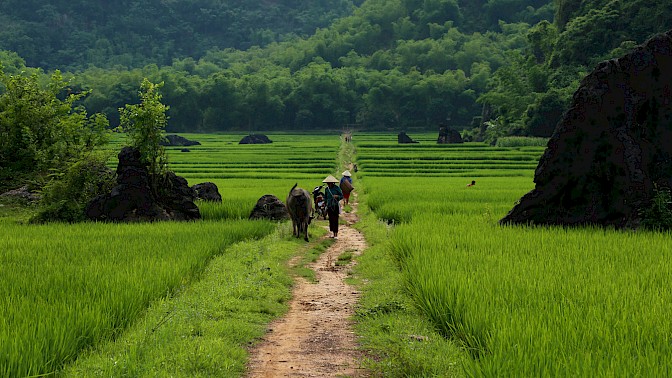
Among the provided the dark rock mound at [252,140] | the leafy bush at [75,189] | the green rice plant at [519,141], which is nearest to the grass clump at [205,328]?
the leafy bush at [75,189]

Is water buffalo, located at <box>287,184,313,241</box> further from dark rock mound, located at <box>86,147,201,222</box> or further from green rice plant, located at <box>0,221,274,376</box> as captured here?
dark rock mound, located at <box>86,147,201,222</box>

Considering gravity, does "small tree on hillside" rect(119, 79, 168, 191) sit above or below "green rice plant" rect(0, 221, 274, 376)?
above

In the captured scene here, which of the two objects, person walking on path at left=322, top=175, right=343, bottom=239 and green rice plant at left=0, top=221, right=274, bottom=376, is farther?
person walking on path at left=322, top=175, right=343, bottom=239

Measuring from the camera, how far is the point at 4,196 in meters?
18.0

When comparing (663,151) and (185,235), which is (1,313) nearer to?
(185,235)

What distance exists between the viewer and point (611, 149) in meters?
12.5

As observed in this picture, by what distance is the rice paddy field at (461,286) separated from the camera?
15.4ft

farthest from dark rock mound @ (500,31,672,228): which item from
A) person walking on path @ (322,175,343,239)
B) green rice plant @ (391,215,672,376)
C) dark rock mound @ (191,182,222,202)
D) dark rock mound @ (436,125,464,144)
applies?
dark rock mound @ (436,125,464,144)

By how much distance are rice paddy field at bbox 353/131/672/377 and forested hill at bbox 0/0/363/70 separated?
143 m

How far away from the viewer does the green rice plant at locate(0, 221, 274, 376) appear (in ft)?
16.6

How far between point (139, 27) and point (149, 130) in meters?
157

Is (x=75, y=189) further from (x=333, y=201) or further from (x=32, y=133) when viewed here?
(x=333, y=201)

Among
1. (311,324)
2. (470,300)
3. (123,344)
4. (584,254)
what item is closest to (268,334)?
(311,324)

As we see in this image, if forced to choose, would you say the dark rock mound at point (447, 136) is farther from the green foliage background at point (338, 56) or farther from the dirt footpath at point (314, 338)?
the dirt footpath at point (314, 338)
